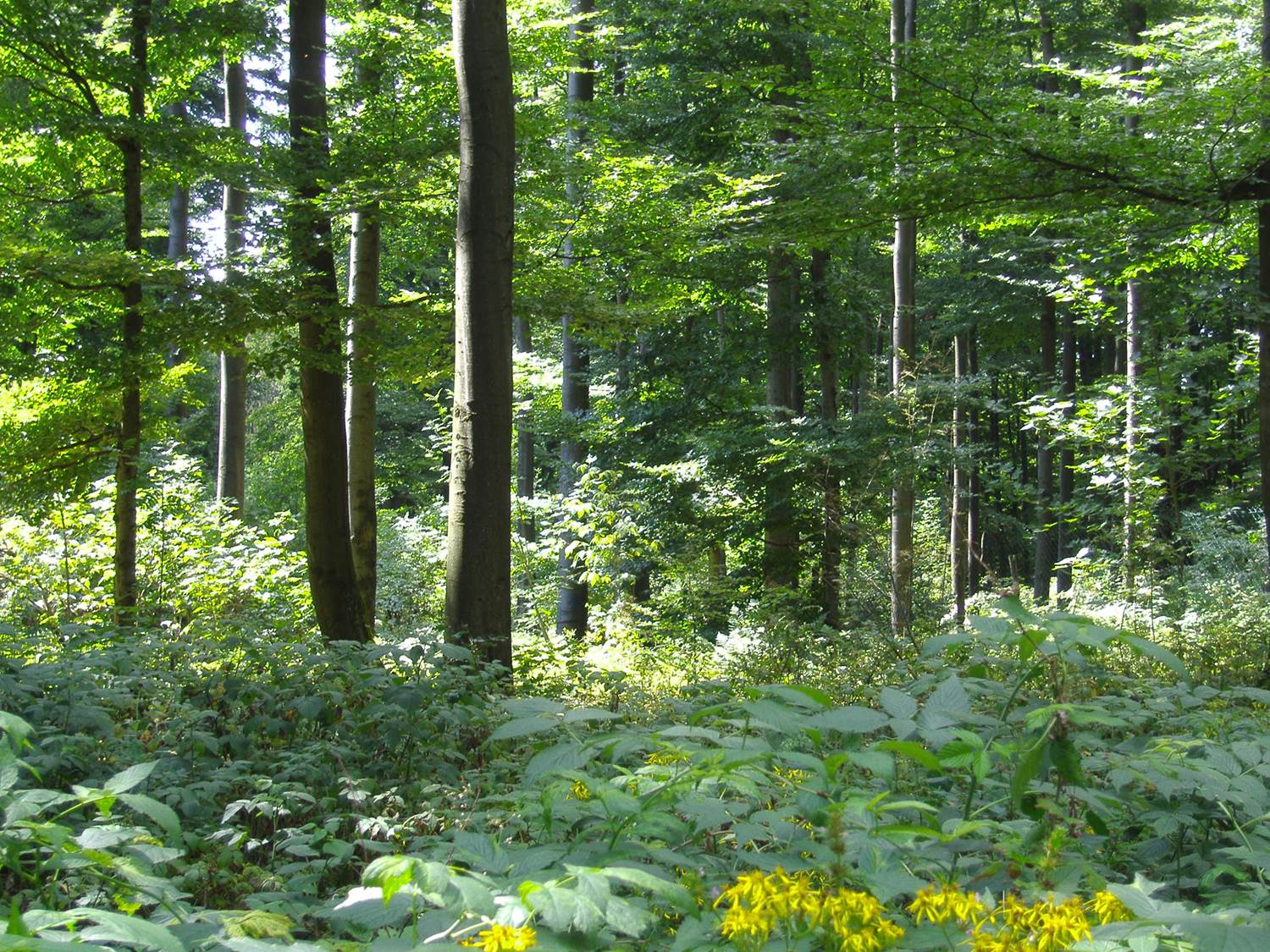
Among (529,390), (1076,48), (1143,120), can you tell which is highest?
(1076,48)

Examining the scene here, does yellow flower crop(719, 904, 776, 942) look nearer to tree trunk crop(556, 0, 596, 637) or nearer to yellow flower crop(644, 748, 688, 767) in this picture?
yellow flower crop(644, 748, 688, 767)

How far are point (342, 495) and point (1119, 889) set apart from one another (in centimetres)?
703

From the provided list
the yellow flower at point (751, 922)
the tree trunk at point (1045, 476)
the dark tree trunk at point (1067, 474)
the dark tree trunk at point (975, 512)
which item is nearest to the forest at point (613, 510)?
the yellow flower at point (751, 922)

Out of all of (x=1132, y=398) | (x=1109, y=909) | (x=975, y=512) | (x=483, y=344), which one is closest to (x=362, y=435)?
(x=483, y=344)

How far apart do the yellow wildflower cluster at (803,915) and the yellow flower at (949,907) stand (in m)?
0.06

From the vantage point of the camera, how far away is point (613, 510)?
11570 millimetres

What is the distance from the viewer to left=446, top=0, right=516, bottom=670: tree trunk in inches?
226

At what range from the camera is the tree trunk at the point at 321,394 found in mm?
7344

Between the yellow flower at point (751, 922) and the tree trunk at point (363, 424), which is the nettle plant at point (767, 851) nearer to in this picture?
the yellow flower at point (751, 922)

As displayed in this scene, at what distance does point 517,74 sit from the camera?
34.8ft

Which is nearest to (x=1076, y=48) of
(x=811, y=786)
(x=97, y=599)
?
(x=97, y=599)

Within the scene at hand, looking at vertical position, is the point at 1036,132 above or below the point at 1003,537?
above

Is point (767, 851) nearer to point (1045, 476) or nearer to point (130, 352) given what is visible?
point (130, 352)

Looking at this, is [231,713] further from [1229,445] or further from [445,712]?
[1229,445]
